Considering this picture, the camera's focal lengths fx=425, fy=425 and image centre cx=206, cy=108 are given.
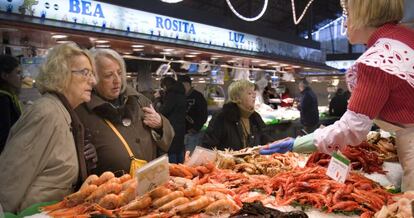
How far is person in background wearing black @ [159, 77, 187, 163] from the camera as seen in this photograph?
661cm

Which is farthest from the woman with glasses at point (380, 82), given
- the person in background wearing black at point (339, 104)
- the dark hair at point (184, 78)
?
the person in background wearing black at point (339, 104)

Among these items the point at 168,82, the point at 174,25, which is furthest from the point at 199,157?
the point at 174,25

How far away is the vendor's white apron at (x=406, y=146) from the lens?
2096 millimetres

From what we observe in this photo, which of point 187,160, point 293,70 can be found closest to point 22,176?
point 187,160

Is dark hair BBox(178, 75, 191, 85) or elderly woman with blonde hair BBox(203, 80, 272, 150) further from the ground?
dark hair BBox(178, 75, 191, 85)

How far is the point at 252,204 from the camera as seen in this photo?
207cm

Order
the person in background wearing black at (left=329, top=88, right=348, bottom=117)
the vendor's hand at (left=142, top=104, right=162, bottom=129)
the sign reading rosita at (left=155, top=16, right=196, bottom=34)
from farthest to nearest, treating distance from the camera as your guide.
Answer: the person in background wearing black at (left=329, top=88, right=348, bottom=117) < the sign reading rosita at (left=155, top=16, right=196, bottom=34) < the vendor's hand at (left=142, top=104, right=162, bottom=129)

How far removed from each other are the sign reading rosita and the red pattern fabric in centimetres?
582

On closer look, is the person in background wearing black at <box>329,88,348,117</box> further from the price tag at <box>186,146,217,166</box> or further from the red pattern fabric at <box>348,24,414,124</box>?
the red pattern fabric at <box>348,24,414,124</box>

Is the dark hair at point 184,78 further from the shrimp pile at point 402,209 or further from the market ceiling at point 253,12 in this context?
the shrimp pile at point 402,209

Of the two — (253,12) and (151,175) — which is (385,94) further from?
(253,12)

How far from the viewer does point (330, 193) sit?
2.35 m

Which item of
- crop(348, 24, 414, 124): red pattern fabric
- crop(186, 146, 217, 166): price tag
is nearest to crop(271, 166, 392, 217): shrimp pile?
crop(348, 24, 414, 124): red pattern fabric

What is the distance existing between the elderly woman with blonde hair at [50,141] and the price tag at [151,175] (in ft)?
2.22
